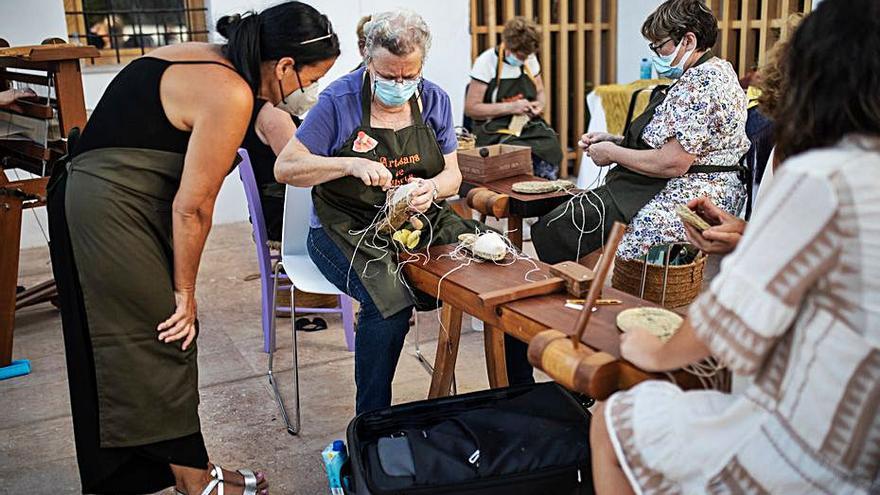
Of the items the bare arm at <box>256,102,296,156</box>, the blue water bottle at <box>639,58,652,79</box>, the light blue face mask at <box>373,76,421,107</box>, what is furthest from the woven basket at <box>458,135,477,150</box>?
the blue water bottle at <box>639,58,652,79</box>

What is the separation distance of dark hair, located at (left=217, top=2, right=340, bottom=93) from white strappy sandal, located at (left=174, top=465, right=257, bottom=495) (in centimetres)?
114

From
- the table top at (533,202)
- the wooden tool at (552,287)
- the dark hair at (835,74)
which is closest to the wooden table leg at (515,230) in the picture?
the table top at (533,202)

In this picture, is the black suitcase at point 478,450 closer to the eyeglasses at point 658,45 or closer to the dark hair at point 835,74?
the dark hair at point 835,74

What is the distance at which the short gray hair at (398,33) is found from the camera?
2.71 meters

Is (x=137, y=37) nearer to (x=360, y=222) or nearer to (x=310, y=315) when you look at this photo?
(x=310, y=315)

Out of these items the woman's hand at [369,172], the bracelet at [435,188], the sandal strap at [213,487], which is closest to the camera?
the sandal strap at [213,487]

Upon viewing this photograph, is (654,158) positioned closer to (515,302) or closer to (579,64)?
(515,302)

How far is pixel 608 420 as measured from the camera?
1.66 metres

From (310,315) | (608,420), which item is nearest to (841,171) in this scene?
(608,420)

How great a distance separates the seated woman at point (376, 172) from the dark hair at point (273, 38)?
20.6 inches

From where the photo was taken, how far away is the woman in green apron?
2131 millimetres

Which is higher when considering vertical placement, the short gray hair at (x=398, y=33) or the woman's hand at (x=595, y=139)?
the short gray hair at (x=398, y=33)

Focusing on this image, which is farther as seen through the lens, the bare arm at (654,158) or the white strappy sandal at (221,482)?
the bare arm at (654,158)

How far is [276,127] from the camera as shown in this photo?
349 centimetres
